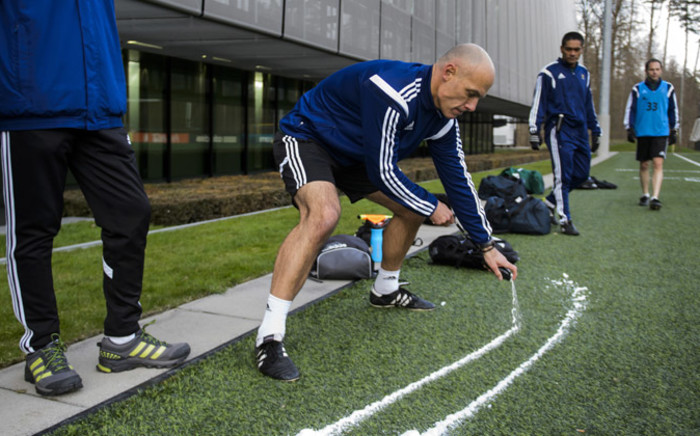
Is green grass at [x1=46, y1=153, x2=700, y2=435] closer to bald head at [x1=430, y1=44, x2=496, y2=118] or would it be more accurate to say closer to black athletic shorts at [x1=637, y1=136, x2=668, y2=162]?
bald head at [x1=430, y1=44, x2=496, y2=118]

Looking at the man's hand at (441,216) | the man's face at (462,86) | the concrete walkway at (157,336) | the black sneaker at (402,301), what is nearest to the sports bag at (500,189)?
the concrete walkway at (157,336)

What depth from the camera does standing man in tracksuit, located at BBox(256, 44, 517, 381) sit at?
3199 mm

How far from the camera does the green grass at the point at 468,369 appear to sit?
262cm

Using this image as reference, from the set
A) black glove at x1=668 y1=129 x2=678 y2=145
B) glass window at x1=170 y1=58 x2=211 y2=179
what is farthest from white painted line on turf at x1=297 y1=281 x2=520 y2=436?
glass window at x1=170 y1=58 x2=211 y2=179

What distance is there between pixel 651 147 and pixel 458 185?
7.65 m

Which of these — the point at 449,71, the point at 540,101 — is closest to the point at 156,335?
the point at 449,71

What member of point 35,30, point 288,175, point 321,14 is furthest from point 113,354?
point 321,14

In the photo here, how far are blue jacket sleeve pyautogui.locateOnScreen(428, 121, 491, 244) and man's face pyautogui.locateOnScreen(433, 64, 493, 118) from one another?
44cm

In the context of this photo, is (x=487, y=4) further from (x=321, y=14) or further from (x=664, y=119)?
(x=664, y=119)

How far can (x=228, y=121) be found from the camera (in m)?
15.6

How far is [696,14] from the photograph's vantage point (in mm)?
45688

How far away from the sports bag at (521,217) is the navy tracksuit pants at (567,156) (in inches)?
11.6

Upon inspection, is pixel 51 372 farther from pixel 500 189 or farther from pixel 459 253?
pixel 500 189

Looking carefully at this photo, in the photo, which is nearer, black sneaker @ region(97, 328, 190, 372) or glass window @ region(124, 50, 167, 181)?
black sneaker @ region(97, 328, 190, 372)
